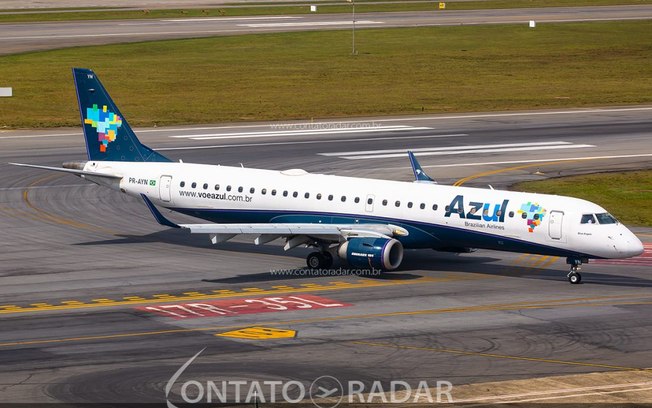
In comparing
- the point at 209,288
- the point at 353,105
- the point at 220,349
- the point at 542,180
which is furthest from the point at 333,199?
the point at 353,105

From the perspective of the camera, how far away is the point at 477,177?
78500 millimetres

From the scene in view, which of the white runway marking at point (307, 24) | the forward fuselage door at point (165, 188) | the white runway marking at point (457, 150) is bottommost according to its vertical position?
the white runway marking at point (457, 150)

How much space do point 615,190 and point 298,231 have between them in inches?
1118

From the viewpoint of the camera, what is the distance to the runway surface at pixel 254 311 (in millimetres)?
37750

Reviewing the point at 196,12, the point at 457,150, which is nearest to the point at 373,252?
the point at 457,150

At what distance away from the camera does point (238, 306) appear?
47125 mm

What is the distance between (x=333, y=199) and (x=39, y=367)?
68.9 ft

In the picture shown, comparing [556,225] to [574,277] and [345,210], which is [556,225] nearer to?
[574,277]

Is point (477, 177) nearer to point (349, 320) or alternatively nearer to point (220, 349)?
point (349, 320)

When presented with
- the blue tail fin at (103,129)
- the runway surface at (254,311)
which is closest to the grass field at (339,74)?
the runway surface at (254,311)

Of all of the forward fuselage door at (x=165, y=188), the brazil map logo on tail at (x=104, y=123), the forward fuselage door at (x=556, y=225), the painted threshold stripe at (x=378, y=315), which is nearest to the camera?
the painted threshold stripe at (x=378, y=315)

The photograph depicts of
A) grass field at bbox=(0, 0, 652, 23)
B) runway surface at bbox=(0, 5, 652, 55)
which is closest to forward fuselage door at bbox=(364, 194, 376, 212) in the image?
runway surface at bbox=(0, 5, 652, 55)

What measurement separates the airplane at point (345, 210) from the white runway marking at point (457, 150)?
24.1m

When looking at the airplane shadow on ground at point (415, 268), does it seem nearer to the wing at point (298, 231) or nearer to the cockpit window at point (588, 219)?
the wing at point (298, 231)
